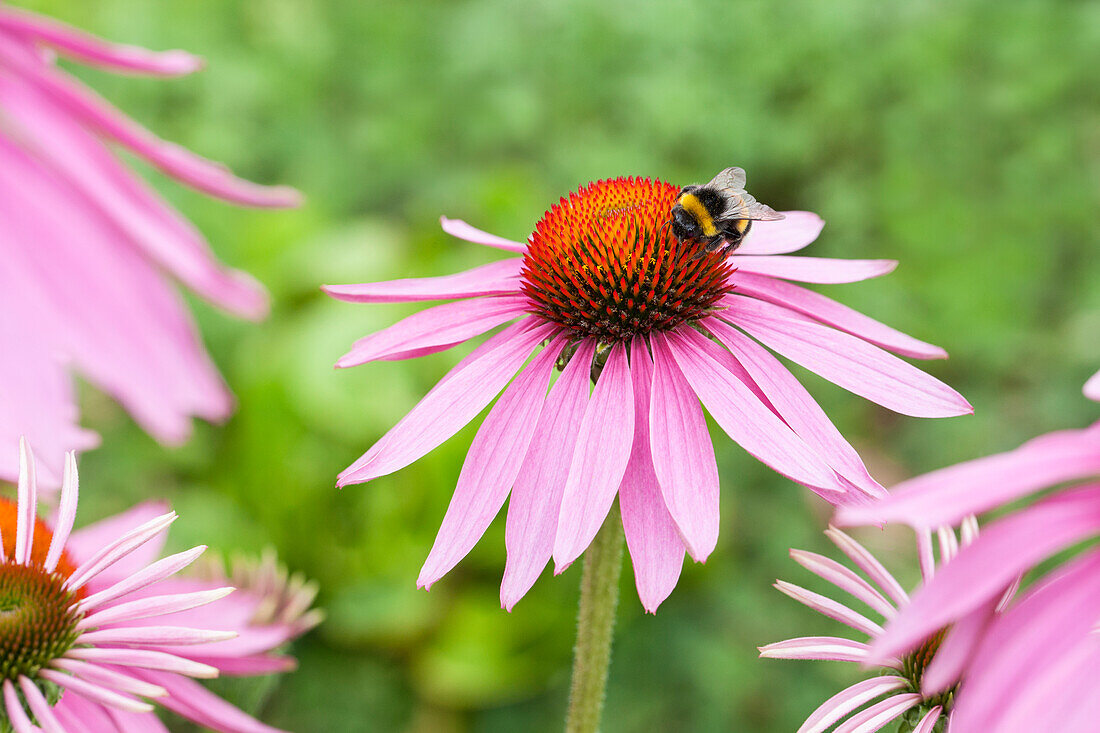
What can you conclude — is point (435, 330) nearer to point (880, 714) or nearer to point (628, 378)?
point (628, 378)

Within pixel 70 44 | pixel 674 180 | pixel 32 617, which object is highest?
pixel 674 180

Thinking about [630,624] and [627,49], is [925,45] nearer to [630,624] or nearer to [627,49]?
[627,49]

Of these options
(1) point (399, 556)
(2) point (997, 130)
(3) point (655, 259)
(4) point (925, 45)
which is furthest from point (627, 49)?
(3) point (655, 259)

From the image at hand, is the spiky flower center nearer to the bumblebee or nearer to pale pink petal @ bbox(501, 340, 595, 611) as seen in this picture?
pale pink petal @ bbox(501, 340, 595, 611)

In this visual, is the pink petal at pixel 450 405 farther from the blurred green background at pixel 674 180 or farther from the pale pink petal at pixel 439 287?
the blurred green background at pixel 674 180

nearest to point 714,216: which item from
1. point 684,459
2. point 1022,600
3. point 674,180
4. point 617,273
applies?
point 617,273

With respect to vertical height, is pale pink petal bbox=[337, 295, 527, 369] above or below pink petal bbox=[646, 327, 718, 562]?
above

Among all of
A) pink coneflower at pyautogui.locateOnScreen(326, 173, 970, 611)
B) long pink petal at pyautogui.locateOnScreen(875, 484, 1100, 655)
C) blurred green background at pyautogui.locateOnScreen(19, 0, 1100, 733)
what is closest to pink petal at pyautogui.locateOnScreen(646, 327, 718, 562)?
pink coneflower at pyautogui.locateOnScreen(326, 173, 970, 611)

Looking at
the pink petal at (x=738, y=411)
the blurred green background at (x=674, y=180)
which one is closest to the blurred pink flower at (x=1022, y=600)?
the pink petal at (x=738, y=411)
